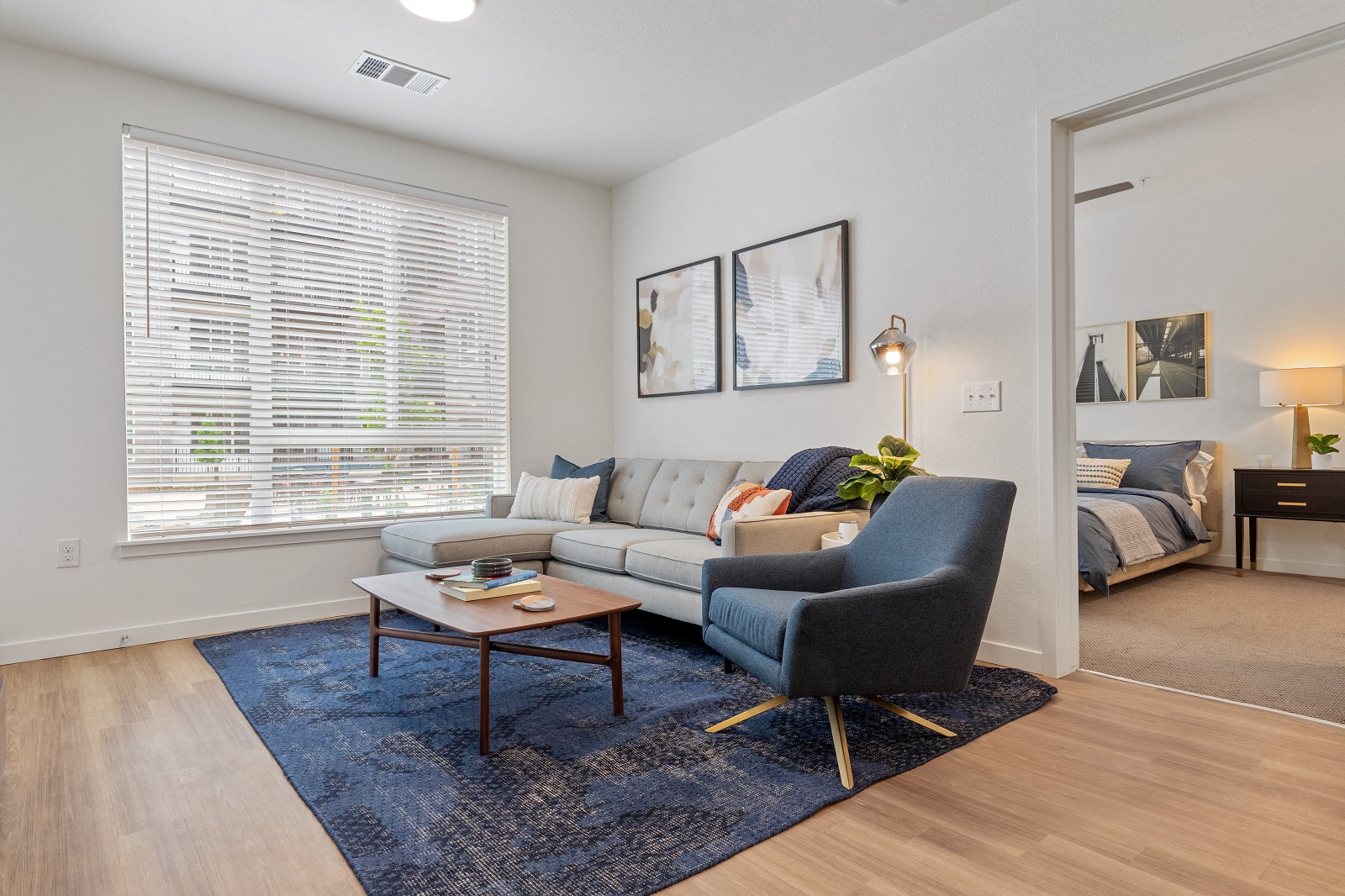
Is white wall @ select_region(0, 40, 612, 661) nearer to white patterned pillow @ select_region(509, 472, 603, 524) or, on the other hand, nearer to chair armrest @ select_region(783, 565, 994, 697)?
white patterned pillow @ select_region(509, 472, 603, 524)

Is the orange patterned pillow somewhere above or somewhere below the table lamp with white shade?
below

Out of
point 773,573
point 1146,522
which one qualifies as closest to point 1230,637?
point 1146,522

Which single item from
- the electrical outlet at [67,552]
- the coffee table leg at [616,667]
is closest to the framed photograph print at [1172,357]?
the coffee table leg at [616,667]

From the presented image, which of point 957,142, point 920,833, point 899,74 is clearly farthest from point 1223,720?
point 899,74

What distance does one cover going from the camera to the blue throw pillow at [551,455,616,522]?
14.6 feet

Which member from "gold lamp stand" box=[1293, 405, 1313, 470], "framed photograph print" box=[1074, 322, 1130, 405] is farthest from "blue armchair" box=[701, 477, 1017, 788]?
"framed photograph print" box=[1074, 322, 1130, 405]

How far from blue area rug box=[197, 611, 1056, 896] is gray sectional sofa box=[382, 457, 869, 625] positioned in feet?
1.12

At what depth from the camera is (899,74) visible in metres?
3.46

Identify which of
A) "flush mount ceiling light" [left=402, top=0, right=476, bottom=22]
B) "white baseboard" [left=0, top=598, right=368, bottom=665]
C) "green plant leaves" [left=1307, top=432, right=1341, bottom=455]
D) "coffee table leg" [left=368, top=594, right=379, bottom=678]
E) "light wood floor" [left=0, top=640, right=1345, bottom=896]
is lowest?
"light wood floor" [left=0, top=640, right=1345, bottom=896]

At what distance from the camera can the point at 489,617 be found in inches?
95.5

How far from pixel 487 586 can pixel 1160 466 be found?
15.8ft

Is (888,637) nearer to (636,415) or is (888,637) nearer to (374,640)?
(374,640)

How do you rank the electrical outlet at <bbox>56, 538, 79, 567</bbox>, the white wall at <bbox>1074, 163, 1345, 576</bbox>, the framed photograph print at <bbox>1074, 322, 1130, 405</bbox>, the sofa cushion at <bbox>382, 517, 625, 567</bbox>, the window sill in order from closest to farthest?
the electrical outlet at <bbox>56, 538, 79, 567</bbox> < the window sill < the sofa cushion at <bbox>382, 517, 625, 567</bbox> < the white wall at <bbox>1074, 163, 1345, 576</bbox> < the framed photograph print at <bbox>1074, 322, 1130, 405</bbox>

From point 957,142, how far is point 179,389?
3.69 meters
